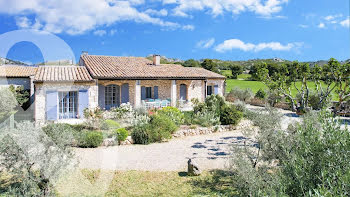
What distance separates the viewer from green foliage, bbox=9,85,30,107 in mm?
20980

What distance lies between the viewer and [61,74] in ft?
55.1

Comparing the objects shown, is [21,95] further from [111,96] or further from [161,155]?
[161,155]

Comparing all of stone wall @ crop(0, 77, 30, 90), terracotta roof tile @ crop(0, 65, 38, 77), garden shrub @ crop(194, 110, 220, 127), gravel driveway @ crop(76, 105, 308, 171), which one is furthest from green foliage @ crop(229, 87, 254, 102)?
stone wall @ crop(0, 77, 30, 90)

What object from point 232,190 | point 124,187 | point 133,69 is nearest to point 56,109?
point 133,69

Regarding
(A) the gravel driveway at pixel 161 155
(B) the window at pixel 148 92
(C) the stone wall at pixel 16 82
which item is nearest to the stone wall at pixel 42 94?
(A) the gravel driveway at pixel 161 155

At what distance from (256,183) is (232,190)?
6.27 ft

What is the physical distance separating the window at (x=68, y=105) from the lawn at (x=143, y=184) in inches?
358

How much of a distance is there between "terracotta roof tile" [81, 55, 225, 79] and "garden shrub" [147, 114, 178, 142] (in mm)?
7625

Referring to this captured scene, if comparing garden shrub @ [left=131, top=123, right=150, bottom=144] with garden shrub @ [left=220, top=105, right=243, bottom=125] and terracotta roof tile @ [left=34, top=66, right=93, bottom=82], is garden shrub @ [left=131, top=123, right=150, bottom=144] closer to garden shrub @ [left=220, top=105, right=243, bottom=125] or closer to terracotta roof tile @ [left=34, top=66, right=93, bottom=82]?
garden shrub @ [left=220, top=105, right=243, bottom=125]

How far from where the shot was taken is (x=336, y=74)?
1232 centimetres

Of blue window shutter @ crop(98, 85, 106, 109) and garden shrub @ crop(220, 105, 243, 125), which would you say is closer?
garden shrub @ crop(220, 105, 243, 125)

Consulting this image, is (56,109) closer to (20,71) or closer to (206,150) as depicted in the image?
(206,150)

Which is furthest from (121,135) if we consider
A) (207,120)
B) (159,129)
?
(207,120)

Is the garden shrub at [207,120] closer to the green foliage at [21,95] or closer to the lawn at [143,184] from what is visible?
the lawn at [143,184]
